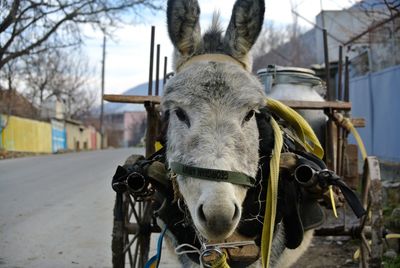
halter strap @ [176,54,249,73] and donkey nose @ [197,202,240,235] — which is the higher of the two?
halter strap @ [176,54,249,73]

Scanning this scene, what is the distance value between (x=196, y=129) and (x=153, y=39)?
2.73 meters

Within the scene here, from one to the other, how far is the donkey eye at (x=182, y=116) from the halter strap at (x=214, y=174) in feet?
0.78

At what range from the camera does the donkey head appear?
7.48 ft

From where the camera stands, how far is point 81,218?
911 cm

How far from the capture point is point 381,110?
384 inches

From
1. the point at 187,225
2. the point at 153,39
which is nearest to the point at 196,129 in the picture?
the point at 187,225

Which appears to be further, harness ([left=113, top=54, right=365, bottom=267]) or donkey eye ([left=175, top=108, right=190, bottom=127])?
harness ([left=113, top=54, right=365, bottom=267])

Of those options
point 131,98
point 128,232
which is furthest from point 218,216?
point 128,232

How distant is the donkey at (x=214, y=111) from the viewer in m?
2.29

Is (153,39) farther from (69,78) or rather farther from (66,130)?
(69,78)

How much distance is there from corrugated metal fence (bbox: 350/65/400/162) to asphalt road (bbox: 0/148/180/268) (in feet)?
16.1

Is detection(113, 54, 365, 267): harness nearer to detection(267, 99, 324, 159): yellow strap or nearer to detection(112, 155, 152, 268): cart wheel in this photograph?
detection(267, 99, 324, 159): yellow strap

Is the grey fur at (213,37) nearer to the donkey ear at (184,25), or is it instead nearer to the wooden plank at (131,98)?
the donkey ear at (184,25)

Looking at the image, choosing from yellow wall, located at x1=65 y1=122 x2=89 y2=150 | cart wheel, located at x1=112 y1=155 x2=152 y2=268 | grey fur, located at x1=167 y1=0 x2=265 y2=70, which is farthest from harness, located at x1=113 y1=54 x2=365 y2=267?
yellow wall, located at x1=65 y1=122 x2=89 y2=150
